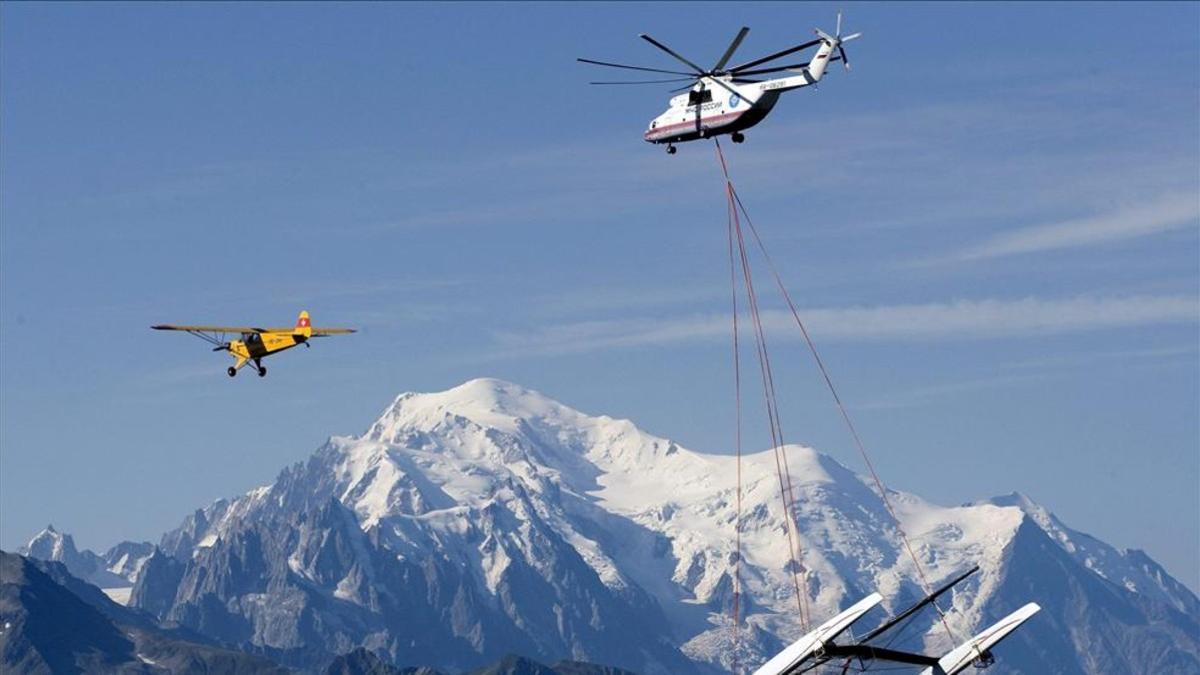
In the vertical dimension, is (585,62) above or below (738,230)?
above

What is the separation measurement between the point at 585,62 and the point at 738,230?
19665 mm

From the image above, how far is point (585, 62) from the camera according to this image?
194750 mm

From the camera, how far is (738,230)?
195000mm
